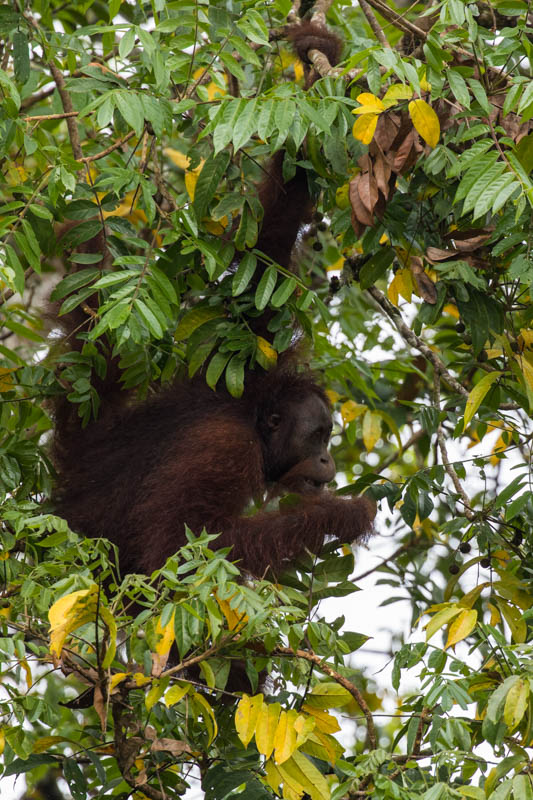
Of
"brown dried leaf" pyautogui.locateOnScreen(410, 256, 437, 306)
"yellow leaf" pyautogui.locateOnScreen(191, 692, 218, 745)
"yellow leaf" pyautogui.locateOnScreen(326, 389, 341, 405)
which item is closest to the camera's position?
"yellow leaf" pyautogui.locateOnScreen(191, 692, 218, 745)

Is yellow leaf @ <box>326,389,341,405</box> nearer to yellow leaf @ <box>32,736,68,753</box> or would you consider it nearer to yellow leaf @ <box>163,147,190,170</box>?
yellow leaf @ <box>163,147,190,170</box>

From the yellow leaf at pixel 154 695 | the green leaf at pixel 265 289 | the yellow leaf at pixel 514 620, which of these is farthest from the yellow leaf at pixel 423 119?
the yellow leaf at pixel 154 695

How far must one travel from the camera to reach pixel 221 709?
338 cm

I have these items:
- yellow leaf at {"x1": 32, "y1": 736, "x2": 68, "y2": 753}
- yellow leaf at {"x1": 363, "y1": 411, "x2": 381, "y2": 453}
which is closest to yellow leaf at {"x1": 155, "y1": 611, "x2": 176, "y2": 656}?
yellow leaf at {"x1": 32, "y1": 736, "x2": 68, "y2": 753}

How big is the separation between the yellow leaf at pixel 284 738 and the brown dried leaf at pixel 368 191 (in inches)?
66.6

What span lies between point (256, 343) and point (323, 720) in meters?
1.42

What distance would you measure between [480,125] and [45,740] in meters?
2.47

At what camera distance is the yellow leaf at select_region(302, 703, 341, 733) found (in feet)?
10.2

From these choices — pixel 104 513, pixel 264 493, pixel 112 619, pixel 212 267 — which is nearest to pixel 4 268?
pixel 212 267

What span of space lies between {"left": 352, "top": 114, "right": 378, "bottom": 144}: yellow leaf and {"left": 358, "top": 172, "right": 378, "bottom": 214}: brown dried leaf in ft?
0.77

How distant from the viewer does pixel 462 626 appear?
285 cm

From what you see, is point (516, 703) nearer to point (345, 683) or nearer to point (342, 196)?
point (345, 683)

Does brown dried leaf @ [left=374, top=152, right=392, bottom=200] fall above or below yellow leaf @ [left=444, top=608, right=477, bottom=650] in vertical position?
above

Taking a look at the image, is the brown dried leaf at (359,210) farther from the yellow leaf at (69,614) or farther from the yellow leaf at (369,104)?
the yellow leaf at (69,614)
